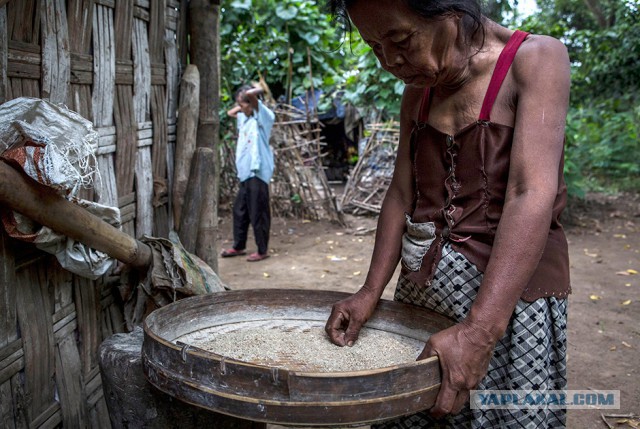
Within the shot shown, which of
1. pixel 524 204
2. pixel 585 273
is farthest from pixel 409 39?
pixel 585 273

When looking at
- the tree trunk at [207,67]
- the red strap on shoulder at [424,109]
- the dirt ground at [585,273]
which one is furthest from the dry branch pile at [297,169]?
the red strap on shoulder at [424,109]

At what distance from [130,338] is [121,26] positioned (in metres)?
1.29

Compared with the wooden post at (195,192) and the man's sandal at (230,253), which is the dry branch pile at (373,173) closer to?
A: the man's sandal at (230,253)

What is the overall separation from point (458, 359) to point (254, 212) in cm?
570

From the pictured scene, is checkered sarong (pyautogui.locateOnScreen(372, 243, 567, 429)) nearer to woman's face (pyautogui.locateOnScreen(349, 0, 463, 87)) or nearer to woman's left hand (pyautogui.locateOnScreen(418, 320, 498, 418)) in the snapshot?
woman's left hand (pyautogui.locateOnScreen(418, 320, 498, 418))

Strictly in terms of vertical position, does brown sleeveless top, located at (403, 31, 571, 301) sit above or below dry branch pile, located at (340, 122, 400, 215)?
above

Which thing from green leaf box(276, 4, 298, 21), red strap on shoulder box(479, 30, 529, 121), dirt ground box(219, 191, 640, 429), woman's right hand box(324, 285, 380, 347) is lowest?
dirt ground box(219, 191, 640, 429)

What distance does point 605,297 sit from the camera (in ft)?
17.8

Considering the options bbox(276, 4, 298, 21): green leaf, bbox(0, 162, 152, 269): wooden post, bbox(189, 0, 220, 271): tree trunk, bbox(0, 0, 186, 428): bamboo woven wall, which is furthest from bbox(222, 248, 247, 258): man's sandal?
bbox(0, 162, 152, 269): wooden post

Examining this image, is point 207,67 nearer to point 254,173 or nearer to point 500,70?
point 500,70

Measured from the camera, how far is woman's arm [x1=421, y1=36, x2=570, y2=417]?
148 cm

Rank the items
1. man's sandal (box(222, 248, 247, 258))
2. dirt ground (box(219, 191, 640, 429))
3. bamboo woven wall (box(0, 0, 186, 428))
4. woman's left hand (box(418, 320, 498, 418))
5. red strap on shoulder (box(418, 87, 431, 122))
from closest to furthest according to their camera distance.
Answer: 1. woman's left hand (box(418, 320, 498, 418))
2. red strap on shoulder (box(418, 87, 431, 122))
3. bamboo woven wall (box(0, 0, 186, 428))
4. dirt ground (box(219, 191, 640, 429))
5. man's sandal (box(222, 248, 247, 258))

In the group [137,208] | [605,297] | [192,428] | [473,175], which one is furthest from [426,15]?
[605,297]

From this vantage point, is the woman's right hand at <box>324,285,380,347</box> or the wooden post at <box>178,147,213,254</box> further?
the wooden post at <box>178,147,213,254</box>
